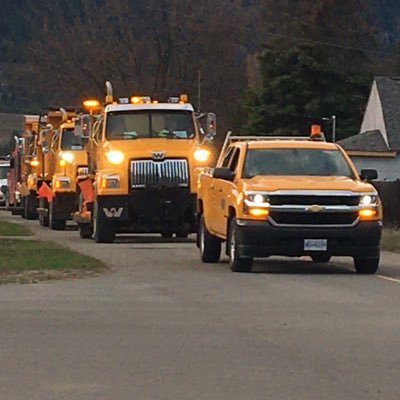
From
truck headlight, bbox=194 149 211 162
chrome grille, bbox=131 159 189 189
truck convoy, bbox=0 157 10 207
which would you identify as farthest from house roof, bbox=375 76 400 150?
chrome grille, bbox=131 159 189 189

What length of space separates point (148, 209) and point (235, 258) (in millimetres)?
8410

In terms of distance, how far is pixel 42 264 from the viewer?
20812 mm

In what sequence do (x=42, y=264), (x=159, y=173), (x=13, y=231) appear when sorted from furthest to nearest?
(x=13, y=231), (x=159, y=173), (x=42, y=264)

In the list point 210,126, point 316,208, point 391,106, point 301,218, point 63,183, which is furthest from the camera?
point 391,106

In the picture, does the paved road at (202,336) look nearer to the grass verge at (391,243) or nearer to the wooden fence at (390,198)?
the grass verge at (391,243)

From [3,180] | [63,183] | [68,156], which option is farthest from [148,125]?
[3,180]

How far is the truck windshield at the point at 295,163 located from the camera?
66.6ft

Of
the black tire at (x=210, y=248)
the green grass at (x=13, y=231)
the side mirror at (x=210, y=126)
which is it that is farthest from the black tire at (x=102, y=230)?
the black tire at (x=210, y=248)

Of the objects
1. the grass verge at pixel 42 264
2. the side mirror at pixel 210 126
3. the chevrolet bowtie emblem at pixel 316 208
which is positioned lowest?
the grass verge at pixel 42 264

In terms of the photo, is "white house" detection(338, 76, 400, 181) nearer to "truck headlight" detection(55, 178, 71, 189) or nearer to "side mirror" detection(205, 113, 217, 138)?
"truck headlight" detection(55, 178, 71, 189)

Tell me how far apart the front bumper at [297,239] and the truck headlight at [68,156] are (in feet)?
53.7

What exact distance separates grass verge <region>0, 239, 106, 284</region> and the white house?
31348 millimetres

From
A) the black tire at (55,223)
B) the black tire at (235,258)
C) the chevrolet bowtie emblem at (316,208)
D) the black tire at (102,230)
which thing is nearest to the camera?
the chevrolet bowtie emblem at (316,208)

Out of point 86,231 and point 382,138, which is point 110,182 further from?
point 382,138
